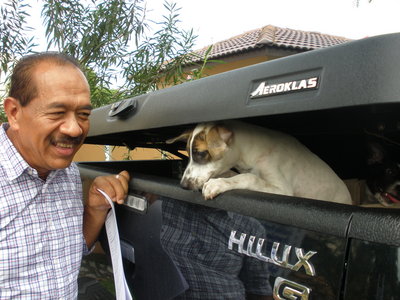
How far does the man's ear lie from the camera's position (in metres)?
1.48

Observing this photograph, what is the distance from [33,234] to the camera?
148 centimetres

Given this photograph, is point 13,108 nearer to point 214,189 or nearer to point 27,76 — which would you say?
point 27,76

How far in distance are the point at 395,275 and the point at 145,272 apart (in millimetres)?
1162

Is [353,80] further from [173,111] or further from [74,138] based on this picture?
[74,138]

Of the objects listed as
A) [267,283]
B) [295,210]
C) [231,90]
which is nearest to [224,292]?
[267,283]

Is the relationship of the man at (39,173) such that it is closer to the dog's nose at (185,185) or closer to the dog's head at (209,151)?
the dog's nose at (185,185)

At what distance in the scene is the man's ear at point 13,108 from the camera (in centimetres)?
148

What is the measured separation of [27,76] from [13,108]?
0.17m

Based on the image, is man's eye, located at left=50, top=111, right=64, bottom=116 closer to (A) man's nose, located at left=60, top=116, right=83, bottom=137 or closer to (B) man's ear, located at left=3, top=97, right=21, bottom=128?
(A) man's nose, located at left=60, top=116, right=83, bottom=137

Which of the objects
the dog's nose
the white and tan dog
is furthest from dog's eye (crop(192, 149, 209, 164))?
the dog's nose

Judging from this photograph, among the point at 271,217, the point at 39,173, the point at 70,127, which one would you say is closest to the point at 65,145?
the point at 70,127

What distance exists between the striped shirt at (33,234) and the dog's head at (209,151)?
Result: 676 millimetres


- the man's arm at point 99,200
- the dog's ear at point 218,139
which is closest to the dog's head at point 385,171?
the dog's ear at point 218,139

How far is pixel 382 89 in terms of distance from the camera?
74 centimetres
